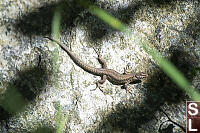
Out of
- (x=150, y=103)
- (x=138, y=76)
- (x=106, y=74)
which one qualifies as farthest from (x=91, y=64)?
(x=150, y=103)

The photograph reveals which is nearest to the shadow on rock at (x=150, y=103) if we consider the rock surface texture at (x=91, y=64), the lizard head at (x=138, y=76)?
the rock surface texture at (x=91, y=64)

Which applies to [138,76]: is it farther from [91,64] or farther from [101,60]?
[91,64]

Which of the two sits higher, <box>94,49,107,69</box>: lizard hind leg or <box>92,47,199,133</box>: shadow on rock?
<box>94,49,107,69</box>: lizard hind leg

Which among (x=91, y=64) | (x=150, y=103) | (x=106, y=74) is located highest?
(x=91, y=64)

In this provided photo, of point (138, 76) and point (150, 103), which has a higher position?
point (138, 76)

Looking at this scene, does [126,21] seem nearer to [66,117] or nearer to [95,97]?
[95,97]

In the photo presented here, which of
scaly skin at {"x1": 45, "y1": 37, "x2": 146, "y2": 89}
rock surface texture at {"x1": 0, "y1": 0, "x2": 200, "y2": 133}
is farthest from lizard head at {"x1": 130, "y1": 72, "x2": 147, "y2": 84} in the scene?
rock surface texture at {"x1": 0, "y1": 0, "x2": 200, "y2": 133}

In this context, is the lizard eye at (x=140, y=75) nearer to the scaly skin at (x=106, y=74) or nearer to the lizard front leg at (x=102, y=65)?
the scaly skin at (x=106, y=74)

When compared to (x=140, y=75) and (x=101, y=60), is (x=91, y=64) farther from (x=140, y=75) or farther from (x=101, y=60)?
(x=140, y=75)

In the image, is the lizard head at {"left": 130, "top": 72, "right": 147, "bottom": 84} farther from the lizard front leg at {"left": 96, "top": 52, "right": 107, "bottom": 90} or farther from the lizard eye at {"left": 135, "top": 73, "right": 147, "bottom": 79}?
the lizard front leg at {"left": 96, "top": 52, "right": 107, "bottom": 90}

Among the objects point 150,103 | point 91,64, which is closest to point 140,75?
point 150,103
